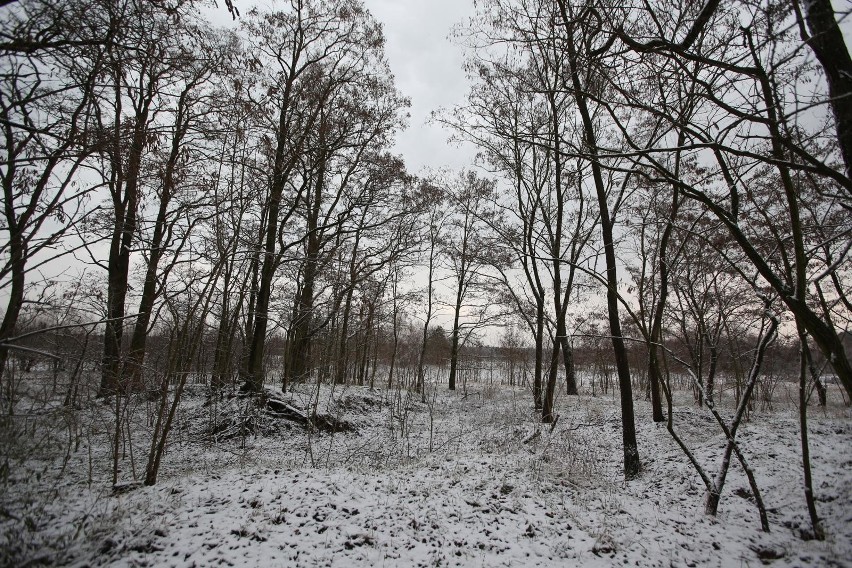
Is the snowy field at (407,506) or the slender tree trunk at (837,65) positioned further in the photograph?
the snowy field at (407,506)

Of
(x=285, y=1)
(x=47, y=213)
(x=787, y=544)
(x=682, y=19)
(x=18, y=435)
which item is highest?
(x=285, y=1)

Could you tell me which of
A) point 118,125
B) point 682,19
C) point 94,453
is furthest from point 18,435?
point 682,19

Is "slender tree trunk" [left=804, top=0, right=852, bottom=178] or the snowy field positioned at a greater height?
"slender tree trunk" [left=804, top=0, right=852, bottom=178]

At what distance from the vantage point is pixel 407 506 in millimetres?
4754

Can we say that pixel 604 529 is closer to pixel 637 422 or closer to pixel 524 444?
pixel 524 444

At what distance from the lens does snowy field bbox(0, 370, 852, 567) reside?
356cm

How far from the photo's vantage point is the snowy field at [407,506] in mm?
3559

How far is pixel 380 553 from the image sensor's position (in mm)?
3797

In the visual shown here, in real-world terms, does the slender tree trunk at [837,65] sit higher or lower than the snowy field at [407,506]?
higher

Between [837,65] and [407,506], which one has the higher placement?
[837,65]

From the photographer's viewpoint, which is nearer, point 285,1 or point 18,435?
point 18,435

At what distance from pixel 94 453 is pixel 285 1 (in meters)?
12.5

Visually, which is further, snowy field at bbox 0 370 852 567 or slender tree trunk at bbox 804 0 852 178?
snowy field at bbox 0 370 852 567

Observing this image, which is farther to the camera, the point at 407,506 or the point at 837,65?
the point at 407,506
